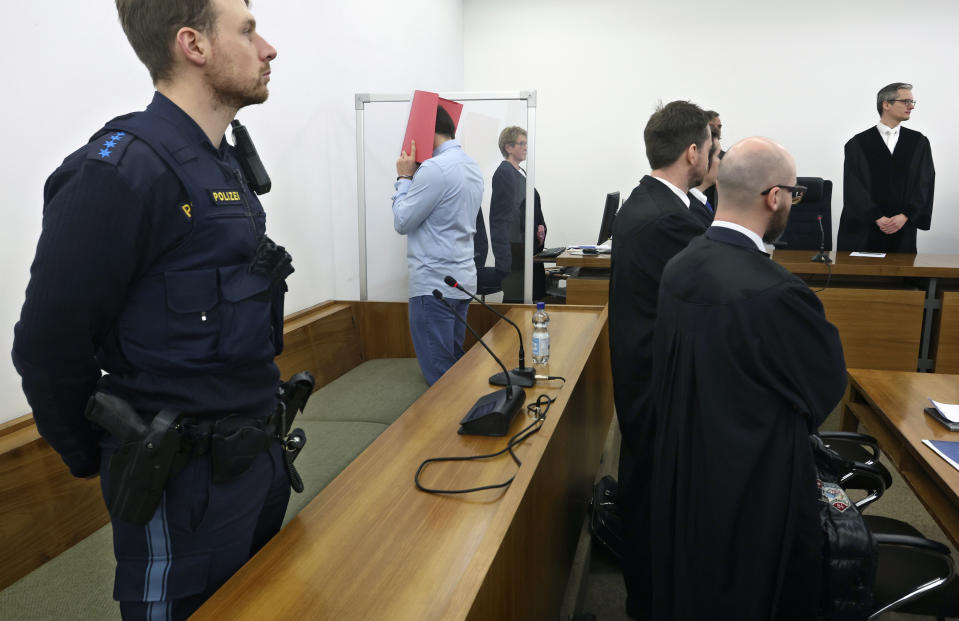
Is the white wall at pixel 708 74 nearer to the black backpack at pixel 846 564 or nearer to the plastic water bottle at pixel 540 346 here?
the plastic water bottle at pixel 540 346

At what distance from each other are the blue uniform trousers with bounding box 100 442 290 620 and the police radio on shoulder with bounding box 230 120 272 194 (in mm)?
543

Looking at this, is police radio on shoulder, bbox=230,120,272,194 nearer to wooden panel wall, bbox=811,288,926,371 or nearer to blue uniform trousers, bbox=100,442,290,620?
blue uniform trousers, bbox=100,442,290,620

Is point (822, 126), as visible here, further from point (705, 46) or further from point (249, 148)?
point (249, 148)

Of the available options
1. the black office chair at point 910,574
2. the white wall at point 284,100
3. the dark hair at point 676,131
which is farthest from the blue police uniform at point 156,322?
the dark hair at point 676,131

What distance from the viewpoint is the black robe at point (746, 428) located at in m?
1.39

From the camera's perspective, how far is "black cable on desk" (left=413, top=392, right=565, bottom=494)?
4.80 feet

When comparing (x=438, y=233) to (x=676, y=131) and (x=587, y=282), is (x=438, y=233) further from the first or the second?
(x=587, y=282)

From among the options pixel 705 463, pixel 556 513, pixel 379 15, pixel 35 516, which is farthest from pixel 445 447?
pixel 379 15

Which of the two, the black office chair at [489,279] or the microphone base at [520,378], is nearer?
the microphone base at [520,378]

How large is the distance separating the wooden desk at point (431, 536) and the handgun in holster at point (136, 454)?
0.20m

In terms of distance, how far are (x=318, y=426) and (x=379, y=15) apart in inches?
116

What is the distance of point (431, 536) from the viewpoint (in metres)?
1.28

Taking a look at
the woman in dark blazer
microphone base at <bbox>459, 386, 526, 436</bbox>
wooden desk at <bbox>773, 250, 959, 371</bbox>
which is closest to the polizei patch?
microphone base at <bbox>459, 386, 526, 436</bbox>

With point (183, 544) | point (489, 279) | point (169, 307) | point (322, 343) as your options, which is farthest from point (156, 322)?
point (489, 279)
